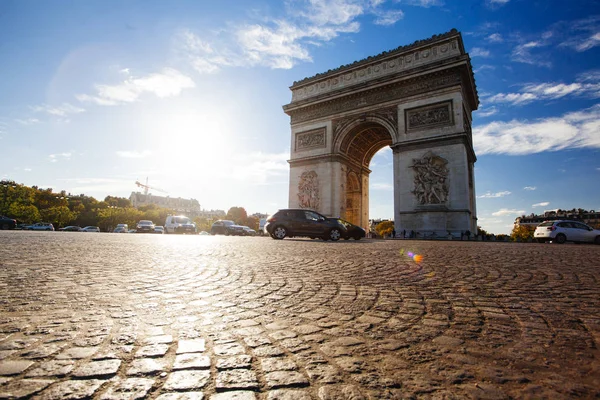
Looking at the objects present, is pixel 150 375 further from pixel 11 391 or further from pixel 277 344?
pixel 277 344

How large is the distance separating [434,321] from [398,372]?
0.91 meters

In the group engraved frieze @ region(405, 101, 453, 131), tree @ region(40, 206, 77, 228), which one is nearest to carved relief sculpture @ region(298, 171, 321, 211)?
engraved frieze @ region(405, 101, 453, 131)

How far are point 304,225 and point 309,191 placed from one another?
9.58 m

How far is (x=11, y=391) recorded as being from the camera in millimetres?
1224

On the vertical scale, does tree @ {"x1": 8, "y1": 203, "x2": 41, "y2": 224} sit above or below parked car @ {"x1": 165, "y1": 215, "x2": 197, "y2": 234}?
above

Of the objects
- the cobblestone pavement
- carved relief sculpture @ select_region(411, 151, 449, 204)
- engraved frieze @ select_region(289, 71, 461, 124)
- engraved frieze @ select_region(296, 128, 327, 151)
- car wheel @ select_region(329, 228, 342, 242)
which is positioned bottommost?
the cobblestone pavement

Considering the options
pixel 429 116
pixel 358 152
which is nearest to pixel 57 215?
pixel 358 152

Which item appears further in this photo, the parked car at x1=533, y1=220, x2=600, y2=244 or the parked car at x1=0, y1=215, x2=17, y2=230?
the parked car at x1=0, y1=215, x2=17, y2=230

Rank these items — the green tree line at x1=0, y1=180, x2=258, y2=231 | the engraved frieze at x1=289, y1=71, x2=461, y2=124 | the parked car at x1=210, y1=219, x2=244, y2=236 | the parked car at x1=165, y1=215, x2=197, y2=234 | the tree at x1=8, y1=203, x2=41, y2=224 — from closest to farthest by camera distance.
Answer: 1. the engraved frieze at x1=289, y1=71, x2=461, y2=124
2. the parked car at x1=210, y1=219, x2=244, y2=236
3. the parked car at x1=165, y1=215, x2=197, y2=234
4. the tree at x1=8, y1=203, x2=41, y2=224
5. the green tree line at x1=0, y1=180, x2=258, y2=231

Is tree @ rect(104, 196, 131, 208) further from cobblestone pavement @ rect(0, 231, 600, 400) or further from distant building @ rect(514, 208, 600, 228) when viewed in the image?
distant building @ rect(514, 208, 600, 228)

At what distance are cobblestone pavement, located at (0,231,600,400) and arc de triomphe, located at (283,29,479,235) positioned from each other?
16292mm

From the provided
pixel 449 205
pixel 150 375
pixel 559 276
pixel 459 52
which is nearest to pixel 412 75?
pixel 459 52

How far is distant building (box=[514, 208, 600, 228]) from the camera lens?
8606 centimetres

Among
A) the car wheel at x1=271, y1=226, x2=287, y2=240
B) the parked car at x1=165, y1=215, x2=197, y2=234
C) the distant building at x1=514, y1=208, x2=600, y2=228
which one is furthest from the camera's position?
the distant building at x1=514, y1=208, x2=600, y2=228
